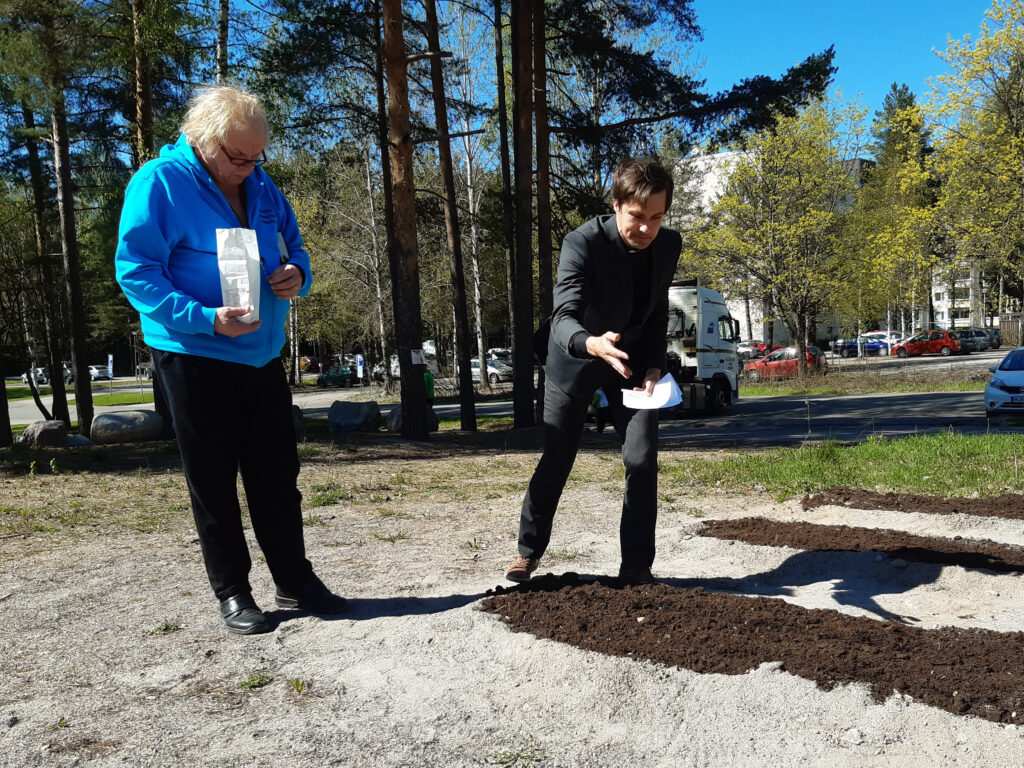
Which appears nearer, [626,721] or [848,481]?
[626,721]

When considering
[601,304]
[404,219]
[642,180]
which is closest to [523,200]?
[404,219]

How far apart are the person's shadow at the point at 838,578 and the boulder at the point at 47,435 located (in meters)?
12.8

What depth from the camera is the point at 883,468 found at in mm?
7875

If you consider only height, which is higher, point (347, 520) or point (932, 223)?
point (932, 223)

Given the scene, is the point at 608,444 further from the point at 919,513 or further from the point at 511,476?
the point at 919,513

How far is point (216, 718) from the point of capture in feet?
8.77

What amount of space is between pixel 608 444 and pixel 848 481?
6304 mm

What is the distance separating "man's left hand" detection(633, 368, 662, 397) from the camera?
371 cm

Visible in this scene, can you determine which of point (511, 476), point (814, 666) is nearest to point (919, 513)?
point (814, 666)

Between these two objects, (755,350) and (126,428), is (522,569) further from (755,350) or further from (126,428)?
(755,350)

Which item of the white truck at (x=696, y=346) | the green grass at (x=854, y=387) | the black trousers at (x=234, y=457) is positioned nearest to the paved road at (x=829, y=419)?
the white truck at (x=696, y=346)

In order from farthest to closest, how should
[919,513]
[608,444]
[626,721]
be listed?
1. [608,444]
2. [919,513]
3. [626,721]

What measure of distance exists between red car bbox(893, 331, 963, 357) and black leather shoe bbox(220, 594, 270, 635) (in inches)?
2119

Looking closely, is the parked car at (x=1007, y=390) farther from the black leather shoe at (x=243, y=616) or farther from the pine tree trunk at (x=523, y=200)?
the black leather shoe at (x=243, y=616)
